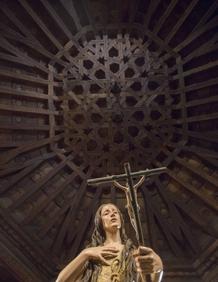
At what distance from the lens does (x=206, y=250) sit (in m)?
4.98

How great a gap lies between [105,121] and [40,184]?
117cm

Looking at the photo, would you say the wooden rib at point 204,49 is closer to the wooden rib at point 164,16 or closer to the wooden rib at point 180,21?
the wooden rib at point 180,21

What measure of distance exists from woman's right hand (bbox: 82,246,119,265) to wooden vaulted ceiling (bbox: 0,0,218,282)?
241 cm

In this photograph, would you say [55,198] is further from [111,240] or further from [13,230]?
[111,240]

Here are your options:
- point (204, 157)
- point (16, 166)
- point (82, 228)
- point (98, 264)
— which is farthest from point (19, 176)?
point (98, 264)

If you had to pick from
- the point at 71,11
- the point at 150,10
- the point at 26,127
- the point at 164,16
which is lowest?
the point at 26,127

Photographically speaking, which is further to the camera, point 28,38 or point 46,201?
point 28,38

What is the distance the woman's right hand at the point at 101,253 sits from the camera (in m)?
2.67

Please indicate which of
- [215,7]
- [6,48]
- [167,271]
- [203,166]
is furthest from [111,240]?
[215,7]

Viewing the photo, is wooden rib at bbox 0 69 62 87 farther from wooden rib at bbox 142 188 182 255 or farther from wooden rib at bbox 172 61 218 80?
wooden rib at bbox 142 188 182 255

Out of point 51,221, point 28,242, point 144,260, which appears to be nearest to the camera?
point 144,260

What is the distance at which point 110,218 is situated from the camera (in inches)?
115

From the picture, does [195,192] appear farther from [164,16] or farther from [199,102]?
[164,16]

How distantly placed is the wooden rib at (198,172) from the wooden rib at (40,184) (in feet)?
4.37
